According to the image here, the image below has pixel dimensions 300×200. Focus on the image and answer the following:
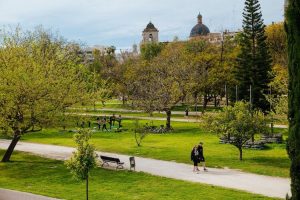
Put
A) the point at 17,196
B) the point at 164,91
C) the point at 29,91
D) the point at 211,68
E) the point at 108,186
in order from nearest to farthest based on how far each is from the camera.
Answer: the point at 17,196, the point at 108,186, the point at 29,91, the point at 164,91, the point at 211,68

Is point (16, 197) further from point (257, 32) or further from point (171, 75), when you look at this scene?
Answer: point (257, 32)

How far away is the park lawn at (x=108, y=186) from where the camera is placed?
19609 millimetres

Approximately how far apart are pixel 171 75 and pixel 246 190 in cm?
2923

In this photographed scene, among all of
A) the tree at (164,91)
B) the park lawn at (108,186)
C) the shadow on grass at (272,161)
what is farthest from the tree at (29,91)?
the tree at (164,91)

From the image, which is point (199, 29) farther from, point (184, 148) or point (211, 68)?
point (184, 148)

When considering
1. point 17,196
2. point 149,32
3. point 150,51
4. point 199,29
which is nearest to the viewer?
point 17,196

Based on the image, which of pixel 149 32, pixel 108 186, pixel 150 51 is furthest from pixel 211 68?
pixel 149 32

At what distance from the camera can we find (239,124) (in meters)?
27.1

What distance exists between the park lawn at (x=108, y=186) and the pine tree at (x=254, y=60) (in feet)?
98.5

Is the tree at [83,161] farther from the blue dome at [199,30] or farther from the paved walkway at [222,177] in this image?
the blue dome at [199,30]

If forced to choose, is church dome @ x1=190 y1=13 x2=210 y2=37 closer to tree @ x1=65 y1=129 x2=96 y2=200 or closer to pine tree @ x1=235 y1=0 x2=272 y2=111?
pine tree @ x1=235 y1=0 x2=272 y2=111

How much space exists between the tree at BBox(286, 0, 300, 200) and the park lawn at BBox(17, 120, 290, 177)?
935 centimetres

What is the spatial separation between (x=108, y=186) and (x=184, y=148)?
39.1 feet

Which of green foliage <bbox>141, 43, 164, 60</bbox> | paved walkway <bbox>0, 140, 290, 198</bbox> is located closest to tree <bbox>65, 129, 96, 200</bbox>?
paved walkway <bbox>0, 140, 290, 198</bbox>
